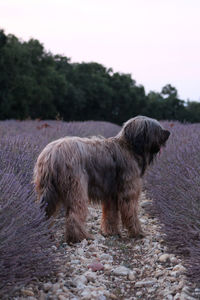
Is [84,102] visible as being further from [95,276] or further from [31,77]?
[95,276]

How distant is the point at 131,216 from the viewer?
446 cm

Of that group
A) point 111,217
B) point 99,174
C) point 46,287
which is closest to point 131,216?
point 111,217

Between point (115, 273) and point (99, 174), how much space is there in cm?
112

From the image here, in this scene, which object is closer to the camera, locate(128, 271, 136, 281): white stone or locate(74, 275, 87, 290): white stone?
locate(74, 275, 87, 290): white stone

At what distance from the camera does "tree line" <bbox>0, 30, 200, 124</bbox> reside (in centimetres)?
2575

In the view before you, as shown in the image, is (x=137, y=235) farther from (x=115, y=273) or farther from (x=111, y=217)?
(x=115, y=273)

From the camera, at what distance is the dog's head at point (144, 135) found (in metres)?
4.48

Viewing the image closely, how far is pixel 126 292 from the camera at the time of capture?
3127mm

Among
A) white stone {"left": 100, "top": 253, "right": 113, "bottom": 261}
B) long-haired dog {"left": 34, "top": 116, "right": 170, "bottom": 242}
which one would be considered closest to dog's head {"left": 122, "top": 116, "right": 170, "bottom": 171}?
long-haired dog {"left": 34, "top": 116, "right": 170, "bottom": 242}

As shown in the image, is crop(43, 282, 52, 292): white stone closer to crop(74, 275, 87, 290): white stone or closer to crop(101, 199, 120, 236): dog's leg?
crop(74, 275, 87, 290): white stone

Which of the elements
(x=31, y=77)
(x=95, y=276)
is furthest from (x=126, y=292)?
(x=31, y=77)

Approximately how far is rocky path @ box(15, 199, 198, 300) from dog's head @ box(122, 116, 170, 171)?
101 centimetres

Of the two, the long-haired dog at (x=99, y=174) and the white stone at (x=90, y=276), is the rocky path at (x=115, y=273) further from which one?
the long-haired dog at (x=99, y=174)

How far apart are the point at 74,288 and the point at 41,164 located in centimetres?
135
